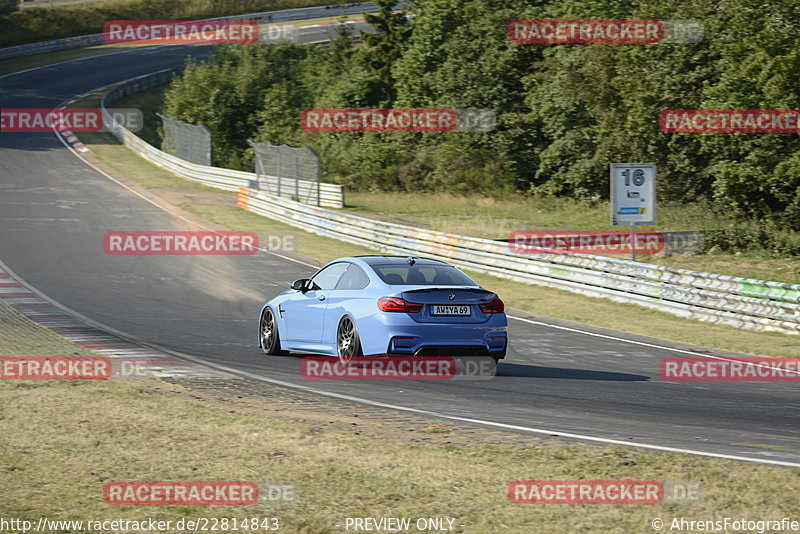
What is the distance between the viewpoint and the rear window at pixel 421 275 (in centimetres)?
1150

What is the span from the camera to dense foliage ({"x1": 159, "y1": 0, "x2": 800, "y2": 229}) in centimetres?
2861

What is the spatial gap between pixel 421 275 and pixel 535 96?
31050 millimetres

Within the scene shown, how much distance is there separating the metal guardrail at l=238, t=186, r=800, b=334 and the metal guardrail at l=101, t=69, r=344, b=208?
450 centimetres

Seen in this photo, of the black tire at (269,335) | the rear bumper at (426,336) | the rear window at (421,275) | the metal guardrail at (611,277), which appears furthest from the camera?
the metal guardrail at (611,277)

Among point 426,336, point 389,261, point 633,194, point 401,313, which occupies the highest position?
point 633,194

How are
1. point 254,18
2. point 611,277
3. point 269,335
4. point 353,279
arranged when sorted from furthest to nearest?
1. point 254,18
2. point 611,277
3. point 269,335
4. point 353,279

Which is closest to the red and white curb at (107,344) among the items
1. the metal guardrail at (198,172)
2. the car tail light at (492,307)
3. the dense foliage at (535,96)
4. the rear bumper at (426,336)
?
the rear bumper at (426,336)

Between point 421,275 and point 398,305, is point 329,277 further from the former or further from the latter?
point 398,305

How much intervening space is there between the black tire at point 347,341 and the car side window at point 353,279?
0.45 m

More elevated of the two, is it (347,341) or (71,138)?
(71,138)

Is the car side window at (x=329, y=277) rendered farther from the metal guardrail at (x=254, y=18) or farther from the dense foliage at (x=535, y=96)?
the metal guardrail at (x=254, y=18)

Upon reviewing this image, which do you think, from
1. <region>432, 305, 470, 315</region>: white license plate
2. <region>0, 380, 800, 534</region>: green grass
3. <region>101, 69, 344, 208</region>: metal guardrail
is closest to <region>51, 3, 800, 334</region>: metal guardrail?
<region>101, 69, 344, 208</region>: metal guardrail

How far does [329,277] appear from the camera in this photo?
12781mm

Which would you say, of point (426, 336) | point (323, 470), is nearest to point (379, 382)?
point (426, 336)
